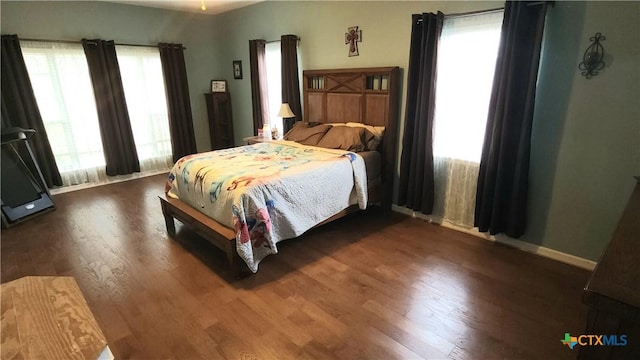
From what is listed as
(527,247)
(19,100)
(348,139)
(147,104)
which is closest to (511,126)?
(527,247)

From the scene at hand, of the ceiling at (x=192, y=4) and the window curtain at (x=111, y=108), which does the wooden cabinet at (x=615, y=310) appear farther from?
the window curtain at (x=111, y=108)

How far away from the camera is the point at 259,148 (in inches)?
143

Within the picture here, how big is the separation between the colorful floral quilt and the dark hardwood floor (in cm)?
31

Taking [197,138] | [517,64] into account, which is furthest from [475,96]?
[197,138]

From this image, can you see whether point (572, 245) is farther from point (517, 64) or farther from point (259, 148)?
point (259, 148)

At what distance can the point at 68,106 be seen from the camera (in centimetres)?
427

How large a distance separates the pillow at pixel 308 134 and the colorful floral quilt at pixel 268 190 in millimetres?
330

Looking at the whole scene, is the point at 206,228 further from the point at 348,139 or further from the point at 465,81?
the point at 465,81

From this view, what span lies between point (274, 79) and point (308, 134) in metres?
1.58

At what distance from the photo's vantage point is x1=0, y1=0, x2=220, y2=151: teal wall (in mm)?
3859

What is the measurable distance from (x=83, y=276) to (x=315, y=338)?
1927mm

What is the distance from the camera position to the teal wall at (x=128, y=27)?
12.7 ft

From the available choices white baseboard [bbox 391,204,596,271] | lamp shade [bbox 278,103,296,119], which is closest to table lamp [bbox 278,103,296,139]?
lamp shade [bbox 278,103,296,119]

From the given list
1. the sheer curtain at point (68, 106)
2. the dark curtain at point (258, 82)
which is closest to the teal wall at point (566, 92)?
the sheer curtain at point (68, 106)
